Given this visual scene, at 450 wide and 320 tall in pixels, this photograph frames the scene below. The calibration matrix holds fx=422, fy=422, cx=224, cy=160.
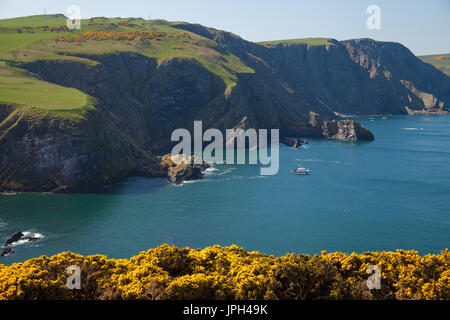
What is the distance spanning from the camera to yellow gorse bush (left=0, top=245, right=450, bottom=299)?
116ft

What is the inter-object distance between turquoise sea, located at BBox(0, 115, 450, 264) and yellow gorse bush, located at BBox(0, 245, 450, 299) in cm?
4184

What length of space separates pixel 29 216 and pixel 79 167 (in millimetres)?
32762

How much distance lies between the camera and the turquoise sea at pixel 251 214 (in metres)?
88.8

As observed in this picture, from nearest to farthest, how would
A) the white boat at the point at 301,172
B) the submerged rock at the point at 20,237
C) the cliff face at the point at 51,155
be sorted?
1. the submerged rock at the point at 20,237
2. the cliff face at the point at 51,155
3. the white boat at the point at 301,172

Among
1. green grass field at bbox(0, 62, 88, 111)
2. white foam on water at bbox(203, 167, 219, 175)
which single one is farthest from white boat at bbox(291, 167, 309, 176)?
green grass field at bbox(0, 62, 88, 111)

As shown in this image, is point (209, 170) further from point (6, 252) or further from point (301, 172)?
point (6, 252)

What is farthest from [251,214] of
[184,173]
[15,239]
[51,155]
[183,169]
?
[51,155]

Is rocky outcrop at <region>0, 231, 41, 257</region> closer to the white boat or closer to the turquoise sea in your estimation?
the turquoise sea

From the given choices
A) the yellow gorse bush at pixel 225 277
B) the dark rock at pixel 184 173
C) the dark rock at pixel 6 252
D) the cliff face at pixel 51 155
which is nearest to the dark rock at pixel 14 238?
the dark rock at pixel 6 252

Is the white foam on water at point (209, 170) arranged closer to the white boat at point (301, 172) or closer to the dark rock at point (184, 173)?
the dark rock at point (184, 173)

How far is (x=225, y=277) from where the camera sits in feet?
125

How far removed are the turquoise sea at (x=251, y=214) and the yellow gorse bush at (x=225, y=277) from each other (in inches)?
1647

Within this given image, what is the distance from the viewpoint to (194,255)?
44469 mm

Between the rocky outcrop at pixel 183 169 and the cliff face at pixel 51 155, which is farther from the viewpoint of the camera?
the rocky outcrop at pixel 183 169
